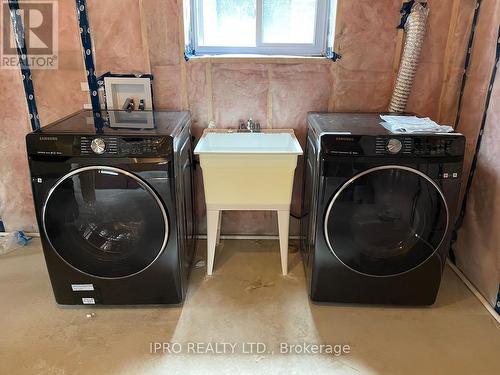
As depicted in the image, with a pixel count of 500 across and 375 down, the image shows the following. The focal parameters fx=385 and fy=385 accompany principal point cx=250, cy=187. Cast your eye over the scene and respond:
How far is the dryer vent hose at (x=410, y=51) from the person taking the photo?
6.84ft

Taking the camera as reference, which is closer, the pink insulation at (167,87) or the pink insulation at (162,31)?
the pink insulation at (162,31)

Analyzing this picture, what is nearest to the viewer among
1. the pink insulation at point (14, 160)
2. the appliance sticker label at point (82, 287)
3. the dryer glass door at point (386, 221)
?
the dryer glass door at point (386, 221)

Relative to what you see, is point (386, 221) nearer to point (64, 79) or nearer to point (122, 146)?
point (122, 146)

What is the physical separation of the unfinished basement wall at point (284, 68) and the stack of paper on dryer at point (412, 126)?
0.42m

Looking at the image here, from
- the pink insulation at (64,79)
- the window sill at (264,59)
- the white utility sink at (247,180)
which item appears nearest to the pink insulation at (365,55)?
the window sill at (264,59)

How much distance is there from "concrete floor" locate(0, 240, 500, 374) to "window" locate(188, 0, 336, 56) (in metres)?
1.41

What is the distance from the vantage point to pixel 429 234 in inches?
72.2

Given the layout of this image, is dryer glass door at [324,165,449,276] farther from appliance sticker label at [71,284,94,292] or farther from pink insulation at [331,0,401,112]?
appliance sticker label at [71,284,94,292]

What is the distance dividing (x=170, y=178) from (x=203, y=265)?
834mm

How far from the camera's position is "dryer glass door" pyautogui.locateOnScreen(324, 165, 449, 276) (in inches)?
69.0

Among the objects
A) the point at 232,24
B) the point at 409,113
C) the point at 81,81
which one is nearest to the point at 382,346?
the point at 409,113

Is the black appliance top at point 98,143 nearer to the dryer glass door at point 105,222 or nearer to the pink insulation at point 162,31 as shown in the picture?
the dryer glass door at point 105,222

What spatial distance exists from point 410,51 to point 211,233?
149 cm

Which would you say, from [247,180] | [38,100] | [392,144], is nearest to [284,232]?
[247,180]
